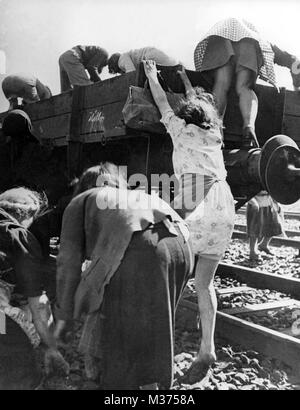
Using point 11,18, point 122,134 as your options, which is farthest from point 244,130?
point 11,18

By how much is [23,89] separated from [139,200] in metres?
2.51

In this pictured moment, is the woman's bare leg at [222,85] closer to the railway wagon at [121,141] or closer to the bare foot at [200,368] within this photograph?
the railway wagon at [121,141]

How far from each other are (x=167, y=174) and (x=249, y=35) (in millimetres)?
1216

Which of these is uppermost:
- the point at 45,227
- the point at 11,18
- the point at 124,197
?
the point at 11,18

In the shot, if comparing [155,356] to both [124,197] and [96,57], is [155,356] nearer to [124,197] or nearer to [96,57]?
[124,197]

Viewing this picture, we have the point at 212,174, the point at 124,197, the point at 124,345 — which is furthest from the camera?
the point at 212,174

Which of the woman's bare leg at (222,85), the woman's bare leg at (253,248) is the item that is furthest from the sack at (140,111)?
the woman's bare leg at (253,248)

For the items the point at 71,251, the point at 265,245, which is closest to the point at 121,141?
the point at 71,251

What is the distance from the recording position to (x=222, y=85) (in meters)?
3.42

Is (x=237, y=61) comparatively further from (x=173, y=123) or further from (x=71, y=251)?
(x=71, y=251)

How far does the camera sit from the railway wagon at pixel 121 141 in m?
3.20

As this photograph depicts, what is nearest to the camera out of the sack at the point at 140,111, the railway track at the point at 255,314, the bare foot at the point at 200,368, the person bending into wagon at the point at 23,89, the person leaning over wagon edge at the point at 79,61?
the bare foot at the point at 200,368

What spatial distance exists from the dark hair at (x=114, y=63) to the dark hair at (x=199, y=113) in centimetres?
180

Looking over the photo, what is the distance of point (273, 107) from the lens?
376 centimetres
